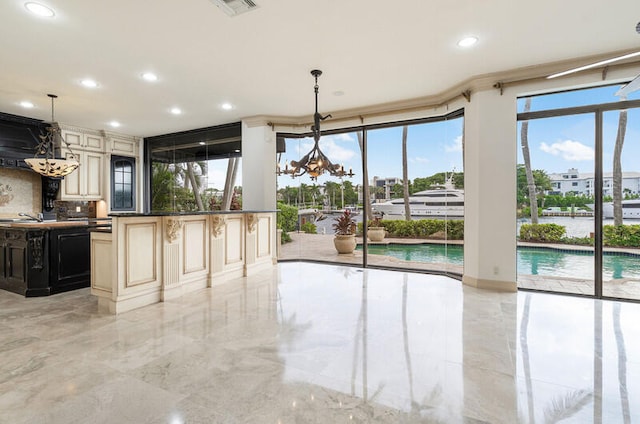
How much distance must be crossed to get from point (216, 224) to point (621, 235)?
17.2ft

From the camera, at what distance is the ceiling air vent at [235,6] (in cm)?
279

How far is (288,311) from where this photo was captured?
11.9 feet

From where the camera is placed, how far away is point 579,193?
427 cm

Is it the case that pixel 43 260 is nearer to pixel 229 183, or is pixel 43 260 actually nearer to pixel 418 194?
pixel 229 183

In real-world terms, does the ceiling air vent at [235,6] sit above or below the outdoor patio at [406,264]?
above

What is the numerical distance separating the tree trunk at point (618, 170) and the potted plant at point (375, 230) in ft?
10.5

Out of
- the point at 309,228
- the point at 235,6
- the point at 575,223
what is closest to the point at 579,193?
the point at 575,223

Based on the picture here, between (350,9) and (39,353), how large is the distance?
3.80 metres

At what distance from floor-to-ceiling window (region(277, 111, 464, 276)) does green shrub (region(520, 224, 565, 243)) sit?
2.88 feet

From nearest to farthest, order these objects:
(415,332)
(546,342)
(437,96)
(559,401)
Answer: (559,401)
(546,342)
(415,332)
(437,96)

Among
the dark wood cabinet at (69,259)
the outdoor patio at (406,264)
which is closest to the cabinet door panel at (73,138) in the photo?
the dark wood cabinet at (69,259)

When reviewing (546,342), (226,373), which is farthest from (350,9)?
(546,342)

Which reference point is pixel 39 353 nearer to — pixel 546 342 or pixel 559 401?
pixel 559 401

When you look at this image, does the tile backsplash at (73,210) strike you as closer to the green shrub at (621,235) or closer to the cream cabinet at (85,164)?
the cream cabinet at (85,164)
